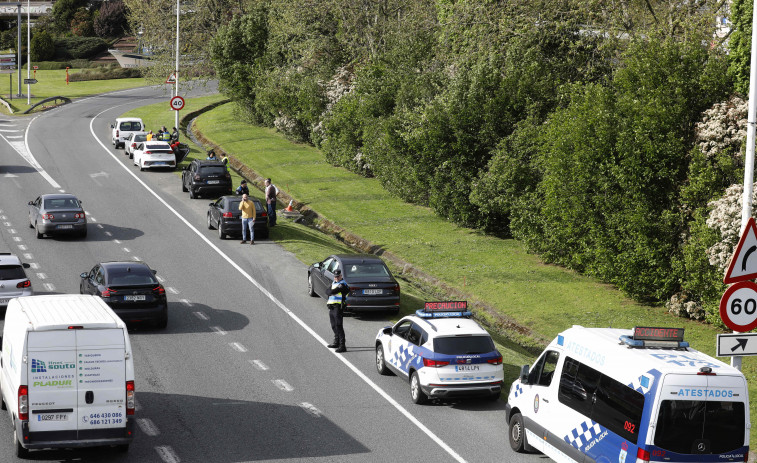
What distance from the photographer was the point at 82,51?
330ft

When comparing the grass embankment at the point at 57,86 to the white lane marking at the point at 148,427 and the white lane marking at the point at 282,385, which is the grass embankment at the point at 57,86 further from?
the white lane marking at the point at 148,427

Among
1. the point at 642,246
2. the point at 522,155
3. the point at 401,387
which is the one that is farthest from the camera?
the point at 522,155

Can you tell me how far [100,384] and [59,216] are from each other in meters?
18.5

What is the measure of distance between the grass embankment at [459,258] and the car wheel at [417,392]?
8.34ft

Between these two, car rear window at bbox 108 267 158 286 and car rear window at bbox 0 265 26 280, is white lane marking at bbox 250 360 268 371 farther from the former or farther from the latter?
car rear window at bbox 0 265 26 280

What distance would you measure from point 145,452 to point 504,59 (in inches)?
937

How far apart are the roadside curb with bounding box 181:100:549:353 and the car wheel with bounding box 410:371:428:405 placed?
301 inches

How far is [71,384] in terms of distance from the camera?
1298cm

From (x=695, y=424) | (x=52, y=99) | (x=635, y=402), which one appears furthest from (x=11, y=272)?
(x=52, y=99)

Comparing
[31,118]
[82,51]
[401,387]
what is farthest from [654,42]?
[82,51]

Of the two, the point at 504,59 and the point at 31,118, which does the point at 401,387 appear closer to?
the point at 504,59

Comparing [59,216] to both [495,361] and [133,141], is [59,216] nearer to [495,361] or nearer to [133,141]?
[133,141]

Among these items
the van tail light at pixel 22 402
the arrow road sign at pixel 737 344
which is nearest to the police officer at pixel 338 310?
the van tail light at pixel 22 402

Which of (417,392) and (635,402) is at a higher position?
(635,402)
